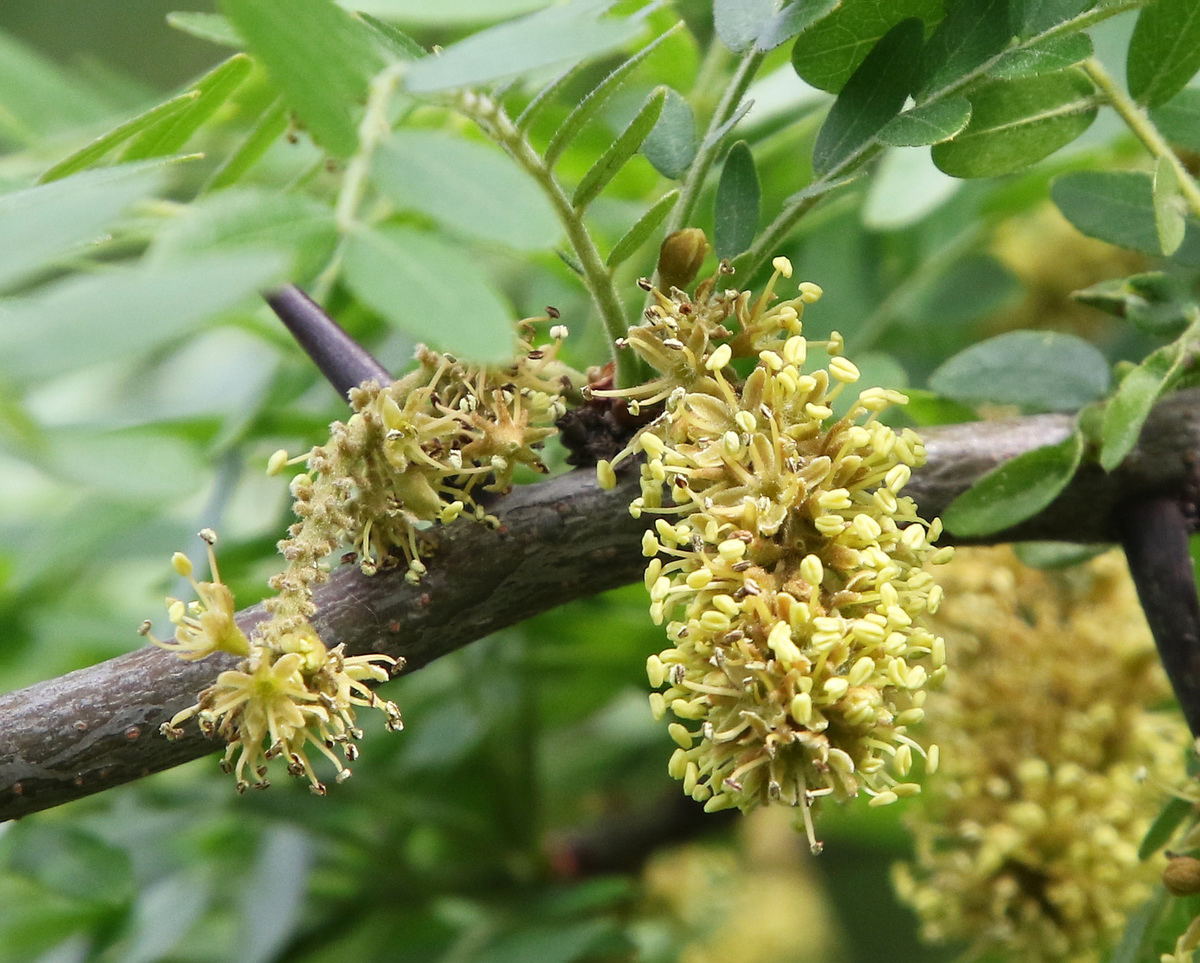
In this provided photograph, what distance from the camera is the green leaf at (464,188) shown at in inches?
15.7

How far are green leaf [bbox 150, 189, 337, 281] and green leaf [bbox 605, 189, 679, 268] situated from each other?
13 centimetres

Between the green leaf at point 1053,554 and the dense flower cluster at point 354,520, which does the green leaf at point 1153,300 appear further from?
the dense flower cluster at point 354,520

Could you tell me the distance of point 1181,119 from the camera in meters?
0.63

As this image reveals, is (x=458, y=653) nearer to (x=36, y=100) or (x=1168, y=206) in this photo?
(x=36, y=100)

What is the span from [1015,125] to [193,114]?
0.38m

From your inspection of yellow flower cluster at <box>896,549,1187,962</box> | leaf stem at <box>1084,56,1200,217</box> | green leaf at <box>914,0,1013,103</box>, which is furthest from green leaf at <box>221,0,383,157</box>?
yellow flower cluster at <box>896,549,1187,962</box>

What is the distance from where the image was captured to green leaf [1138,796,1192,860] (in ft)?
1.97

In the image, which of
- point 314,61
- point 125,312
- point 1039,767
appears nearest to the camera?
point 125,312

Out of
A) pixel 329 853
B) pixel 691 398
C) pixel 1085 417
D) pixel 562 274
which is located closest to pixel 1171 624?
pixel 1085 417

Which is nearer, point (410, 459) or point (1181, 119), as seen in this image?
point (410, 459)

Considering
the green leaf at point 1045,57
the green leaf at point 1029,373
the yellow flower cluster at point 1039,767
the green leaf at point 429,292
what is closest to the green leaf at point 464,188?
the green leaf at point 429,292

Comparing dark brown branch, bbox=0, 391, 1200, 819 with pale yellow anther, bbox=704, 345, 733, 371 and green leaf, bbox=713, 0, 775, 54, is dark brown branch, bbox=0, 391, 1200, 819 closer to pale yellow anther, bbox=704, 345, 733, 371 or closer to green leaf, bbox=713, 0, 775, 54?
pale yellow anther, bbox=704, 345, 733, 371

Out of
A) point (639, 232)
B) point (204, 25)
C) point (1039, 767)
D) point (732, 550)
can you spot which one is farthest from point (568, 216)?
point (1039, 767)

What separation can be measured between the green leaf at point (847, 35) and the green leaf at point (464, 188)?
0.64ft
